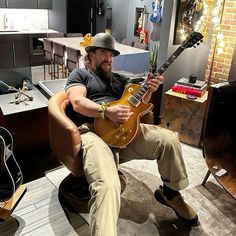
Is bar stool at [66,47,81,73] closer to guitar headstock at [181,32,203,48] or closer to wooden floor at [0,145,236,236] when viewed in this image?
wooden floor at [0,145,236,236]

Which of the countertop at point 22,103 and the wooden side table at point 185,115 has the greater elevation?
the countertop at point 22,103

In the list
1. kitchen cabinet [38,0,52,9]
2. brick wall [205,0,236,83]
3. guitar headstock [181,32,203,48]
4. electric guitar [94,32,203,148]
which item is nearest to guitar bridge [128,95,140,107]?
electric guitar [94,32,203,148]

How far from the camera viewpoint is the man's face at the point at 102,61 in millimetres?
1961

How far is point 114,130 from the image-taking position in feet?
5.96

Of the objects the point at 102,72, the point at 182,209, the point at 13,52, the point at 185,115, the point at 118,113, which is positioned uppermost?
the point at 102,72

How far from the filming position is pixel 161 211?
1988 mm

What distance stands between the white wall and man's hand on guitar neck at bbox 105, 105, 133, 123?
5554 millimetres

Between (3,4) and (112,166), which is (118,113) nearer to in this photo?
(112,166)

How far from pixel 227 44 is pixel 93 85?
1949mm

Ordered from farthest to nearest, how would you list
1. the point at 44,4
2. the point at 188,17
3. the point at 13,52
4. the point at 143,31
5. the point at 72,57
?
the point at 44,4 → the point at 143,31 → the point at 13,52 → the point at 72,57 → the point at 188,17

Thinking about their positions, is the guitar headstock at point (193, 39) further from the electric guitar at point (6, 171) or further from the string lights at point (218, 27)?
the electric guitar at point (6, 171)

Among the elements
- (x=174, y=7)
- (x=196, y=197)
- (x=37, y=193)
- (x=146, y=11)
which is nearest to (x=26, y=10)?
(x=146, y=11)

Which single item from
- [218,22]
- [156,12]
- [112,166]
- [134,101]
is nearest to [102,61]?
[134,101]

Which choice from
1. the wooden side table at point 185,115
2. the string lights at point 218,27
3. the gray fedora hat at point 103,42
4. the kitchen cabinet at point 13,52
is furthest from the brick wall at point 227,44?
the kitchen cabinet at point 13,52
